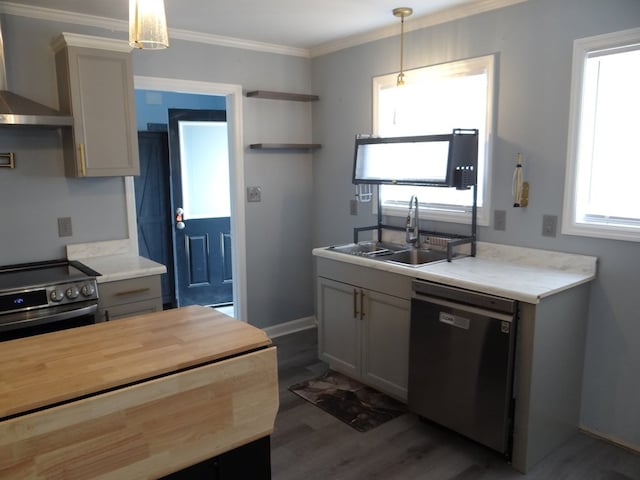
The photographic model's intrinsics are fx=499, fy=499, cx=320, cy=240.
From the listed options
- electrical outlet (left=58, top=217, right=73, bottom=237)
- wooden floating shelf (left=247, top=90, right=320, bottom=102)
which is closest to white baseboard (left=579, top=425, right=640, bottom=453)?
wooden floating shelf (left=247, top=90, right=320, bottom=102)

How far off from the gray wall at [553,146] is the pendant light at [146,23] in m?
2.19

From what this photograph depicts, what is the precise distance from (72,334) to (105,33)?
2467 mm

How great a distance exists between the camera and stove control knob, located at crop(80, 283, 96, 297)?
279cm

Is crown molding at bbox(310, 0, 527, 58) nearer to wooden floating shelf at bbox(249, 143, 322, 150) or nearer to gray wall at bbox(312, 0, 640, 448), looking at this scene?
gray wall at bbox(312, 0, 640, 448)

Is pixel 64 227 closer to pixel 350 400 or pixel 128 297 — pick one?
pixel 128 297

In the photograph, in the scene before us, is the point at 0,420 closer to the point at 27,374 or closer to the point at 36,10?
the point at 27,374

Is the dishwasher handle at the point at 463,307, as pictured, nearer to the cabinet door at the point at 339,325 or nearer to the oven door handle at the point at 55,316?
the cabinet door at the point at 339,325

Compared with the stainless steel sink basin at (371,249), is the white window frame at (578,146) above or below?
above

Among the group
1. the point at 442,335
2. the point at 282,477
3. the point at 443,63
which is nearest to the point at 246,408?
the point at 282,477

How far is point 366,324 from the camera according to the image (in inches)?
128

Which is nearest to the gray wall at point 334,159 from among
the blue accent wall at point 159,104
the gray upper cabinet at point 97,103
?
the gray upper cabinet at point 97,103

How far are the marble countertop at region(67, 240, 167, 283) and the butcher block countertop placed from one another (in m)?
1.29

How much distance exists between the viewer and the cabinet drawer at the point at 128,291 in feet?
9.68

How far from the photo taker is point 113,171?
3.17 m
